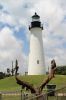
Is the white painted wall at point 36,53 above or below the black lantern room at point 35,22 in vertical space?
below

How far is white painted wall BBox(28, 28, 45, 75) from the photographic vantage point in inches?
2638

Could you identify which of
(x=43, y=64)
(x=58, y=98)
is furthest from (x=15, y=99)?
(x=43, y=64)

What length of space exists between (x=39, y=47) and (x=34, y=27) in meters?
4.16

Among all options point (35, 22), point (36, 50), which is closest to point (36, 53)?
point (36, 50)

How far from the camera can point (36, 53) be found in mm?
67875

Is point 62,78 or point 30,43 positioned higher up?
point 30,43

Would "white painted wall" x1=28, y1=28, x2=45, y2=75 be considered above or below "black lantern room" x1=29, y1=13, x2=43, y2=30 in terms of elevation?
below

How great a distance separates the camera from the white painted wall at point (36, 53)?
220ft

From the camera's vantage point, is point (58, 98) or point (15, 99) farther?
point (15, 99)

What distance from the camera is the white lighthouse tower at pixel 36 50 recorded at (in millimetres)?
67125

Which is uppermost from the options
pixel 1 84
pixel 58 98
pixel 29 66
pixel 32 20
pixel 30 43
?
pixel 32 20

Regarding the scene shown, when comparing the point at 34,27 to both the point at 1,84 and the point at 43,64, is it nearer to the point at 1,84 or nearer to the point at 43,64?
the point at 43,64

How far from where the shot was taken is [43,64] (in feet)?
223

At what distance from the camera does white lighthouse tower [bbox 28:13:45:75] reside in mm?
67125
